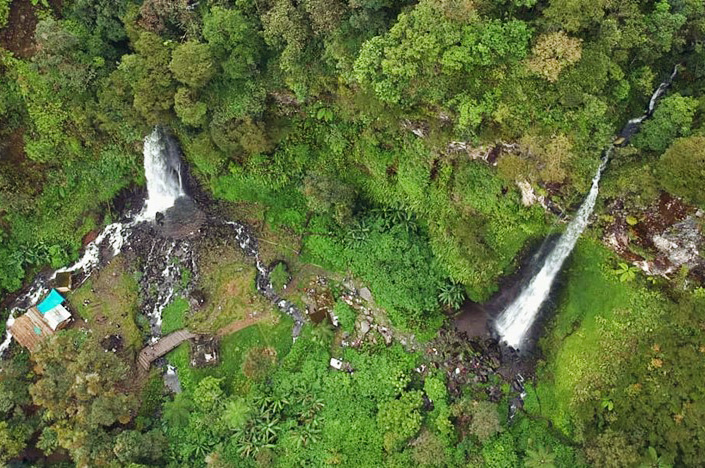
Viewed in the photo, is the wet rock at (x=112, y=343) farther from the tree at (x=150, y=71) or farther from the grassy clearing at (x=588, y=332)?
the grassy clearing at (x=588, y=332)

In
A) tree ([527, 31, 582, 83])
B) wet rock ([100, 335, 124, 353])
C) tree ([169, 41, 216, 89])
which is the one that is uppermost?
tree ([169, 41, 216, 89])

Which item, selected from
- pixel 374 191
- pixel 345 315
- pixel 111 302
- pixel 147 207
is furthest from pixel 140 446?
pixel 374 191

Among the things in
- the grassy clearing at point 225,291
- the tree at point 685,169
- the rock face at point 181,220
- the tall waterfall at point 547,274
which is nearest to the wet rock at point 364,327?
the grassy clearing at point 225,291

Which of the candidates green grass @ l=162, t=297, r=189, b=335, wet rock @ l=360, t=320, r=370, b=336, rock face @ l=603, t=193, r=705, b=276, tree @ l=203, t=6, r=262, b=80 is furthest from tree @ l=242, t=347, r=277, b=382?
rock face @ l=603, t=193, r=705, b=276

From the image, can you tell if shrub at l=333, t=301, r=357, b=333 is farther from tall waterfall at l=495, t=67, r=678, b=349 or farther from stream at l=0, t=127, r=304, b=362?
tall waterfall at l=495, t=67, r=678, b=349

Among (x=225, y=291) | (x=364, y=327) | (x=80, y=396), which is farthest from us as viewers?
(x=225, y=291)

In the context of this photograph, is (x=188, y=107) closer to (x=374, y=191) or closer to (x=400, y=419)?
(x=374, y=191)
